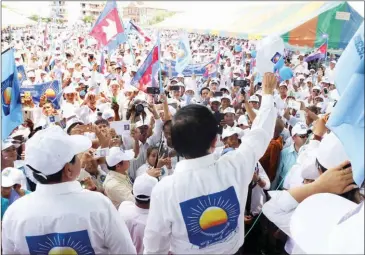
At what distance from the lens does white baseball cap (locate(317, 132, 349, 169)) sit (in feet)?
5.56

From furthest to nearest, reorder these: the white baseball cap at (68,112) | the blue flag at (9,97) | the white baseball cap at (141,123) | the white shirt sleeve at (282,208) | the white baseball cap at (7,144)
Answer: the white baseball cap at (68,112) → the white baseball cap at (141,123) → the white baseball cap at (7,144) → the blue flag at (9,97) → the white shirt sleeve at (282,208)

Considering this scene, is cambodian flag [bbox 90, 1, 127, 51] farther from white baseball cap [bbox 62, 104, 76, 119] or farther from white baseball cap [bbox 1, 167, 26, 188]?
white baseball cap [bbox 1, 167, 26, 188]

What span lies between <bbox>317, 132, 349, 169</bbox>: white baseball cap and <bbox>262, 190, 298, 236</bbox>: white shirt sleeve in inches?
8.5

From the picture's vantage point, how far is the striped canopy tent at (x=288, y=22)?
1227cm

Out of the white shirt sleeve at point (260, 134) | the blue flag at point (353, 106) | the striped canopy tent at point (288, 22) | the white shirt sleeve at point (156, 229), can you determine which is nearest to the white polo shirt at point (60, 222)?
the white shirt sleeve at point (156, 229)

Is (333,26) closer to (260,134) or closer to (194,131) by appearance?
(260,134)

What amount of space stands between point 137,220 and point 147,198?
0.14m

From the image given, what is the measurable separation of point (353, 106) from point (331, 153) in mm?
623

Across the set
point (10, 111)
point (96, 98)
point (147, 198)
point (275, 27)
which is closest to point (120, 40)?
point (96, 98)

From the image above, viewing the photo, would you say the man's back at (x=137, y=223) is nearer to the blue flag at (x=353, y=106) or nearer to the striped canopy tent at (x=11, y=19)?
the blue flag at (x=353, y=106)

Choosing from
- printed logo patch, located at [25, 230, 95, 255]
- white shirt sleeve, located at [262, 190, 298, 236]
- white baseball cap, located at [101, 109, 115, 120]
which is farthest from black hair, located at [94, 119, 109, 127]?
white shirt sleeve, located at [262, 190, 298, 236]

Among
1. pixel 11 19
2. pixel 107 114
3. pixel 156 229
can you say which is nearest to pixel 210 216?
pixel 156 229

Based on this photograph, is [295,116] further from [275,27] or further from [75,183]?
[275,27]

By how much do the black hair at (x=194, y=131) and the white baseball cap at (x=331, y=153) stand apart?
48cm
